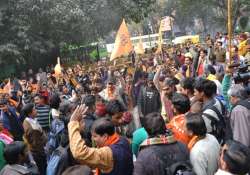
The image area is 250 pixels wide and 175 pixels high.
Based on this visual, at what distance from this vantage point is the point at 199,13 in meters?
56.9

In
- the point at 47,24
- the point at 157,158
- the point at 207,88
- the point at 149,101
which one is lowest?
the point at 149,101

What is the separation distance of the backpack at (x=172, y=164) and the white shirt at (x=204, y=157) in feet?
0.41

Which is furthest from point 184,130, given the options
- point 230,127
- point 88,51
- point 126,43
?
point 88,51

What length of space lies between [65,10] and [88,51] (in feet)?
21.2

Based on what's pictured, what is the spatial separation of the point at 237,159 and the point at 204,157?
73 centimetres

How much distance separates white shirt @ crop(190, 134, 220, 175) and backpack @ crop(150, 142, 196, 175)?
13 centimetres

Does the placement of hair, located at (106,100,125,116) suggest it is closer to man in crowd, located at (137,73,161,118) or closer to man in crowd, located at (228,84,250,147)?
man in crowd, located at (228,84,250,147)

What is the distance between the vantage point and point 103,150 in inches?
154

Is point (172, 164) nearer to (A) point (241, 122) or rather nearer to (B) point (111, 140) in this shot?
(B) point (111, 140)

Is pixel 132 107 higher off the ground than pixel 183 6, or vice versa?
pixel 183 6

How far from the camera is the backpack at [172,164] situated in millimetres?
3449

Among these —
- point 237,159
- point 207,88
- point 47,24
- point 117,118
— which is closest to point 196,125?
point 237,159

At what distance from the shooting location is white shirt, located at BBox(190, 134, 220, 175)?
3875mm

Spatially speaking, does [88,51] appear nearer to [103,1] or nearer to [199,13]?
[103,1]
